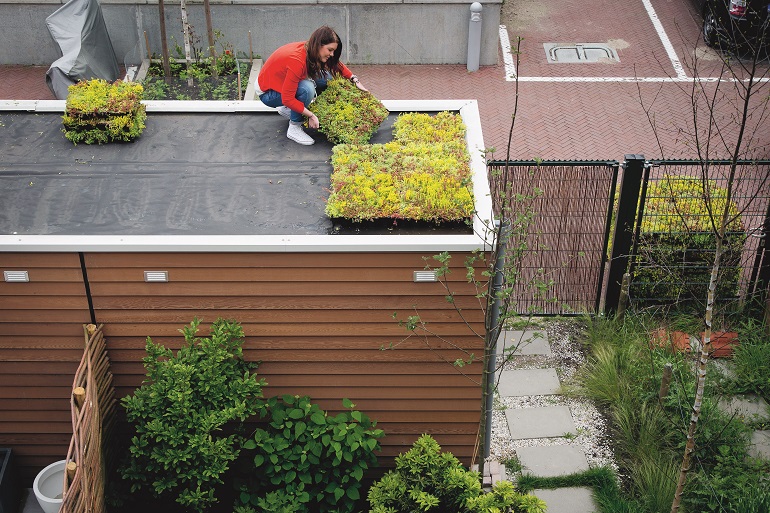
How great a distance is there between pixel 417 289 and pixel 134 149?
3.12m

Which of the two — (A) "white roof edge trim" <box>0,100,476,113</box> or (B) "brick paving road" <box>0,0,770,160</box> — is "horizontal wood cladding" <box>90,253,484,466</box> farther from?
(B) "brick paving road" <box>0,0,770,160</box>

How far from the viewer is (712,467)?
781 cm

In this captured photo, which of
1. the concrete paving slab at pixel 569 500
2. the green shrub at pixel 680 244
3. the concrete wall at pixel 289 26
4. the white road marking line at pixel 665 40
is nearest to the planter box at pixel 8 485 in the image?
the concrete paving slab at pixel 569 500

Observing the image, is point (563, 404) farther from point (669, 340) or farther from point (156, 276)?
point (156, 276)

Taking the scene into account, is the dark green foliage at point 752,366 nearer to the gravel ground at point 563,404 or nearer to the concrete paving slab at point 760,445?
the concrete paving slab at point 760,445

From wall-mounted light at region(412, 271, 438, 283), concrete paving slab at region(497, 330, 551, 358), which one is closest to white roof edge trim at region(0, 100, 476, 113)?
wall-mounted light at region(412, 271, 438, 283)

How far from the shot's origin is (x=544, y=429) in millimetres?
8523

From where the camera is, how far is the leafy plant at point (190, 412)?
6676 mm

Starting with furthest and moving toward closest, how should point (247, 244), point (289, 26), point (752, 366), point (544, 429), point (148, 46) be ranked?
point (289, 26) → point (148, 46) → point (752, 366) → point (544, 429) → point (247, 244)

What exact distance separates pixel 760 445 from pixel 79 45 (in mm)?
11446

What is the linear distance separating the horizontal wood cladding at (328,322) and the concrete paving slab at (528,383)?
1.37m

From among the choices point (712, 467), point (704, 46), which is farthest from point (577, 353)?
point (704, 46)

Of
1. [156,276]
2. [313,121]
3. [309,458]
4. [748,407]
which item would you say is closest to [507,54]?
[313,121]

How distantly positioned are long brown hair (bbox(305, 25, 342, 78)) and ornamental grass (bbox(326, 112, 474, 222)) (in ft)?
2.79
